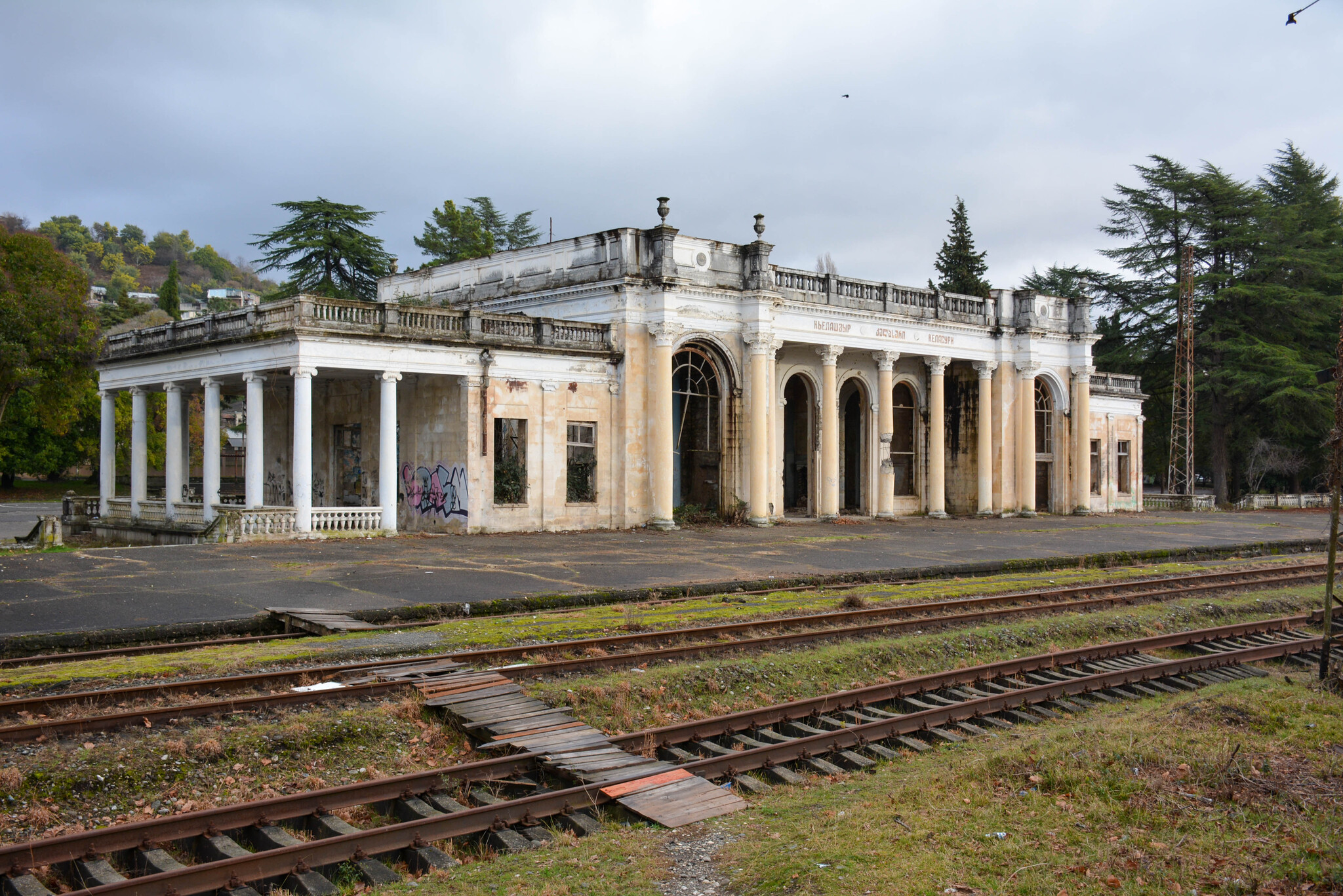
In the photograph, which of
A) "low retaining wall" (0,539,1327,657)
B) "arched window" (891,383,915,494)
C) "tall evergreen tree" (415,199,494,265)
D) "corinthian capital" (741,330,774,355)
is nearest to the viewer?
"low retaining wall" (0,539,1327,657)

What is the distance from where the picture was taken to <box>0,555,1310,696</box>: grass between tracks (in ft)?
33.4

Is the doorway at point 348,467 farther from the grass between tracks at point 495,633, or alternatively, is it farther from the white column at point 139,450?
the grass between tracks at point 495,633

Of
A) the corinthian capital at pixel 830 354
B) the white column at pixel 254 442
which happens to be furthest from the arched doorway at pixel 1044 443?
the white column at pixel 254 442

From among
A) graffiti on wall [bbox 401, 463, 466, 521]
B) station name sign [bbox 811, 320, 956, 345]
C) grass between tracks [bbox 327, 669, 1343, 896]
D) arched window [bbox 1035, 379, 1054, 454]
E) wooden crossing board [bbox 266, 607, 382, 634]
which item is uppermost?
station name sign [bbox 811, 320, 956, 345]

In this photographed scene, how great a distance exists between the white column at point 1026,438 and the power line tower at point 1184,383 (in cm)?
1109

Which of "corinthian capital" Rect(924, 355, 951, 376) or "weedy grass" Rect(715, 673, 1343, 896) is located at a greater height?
"corinthian capital" Rect(924, 355, 951, 376)

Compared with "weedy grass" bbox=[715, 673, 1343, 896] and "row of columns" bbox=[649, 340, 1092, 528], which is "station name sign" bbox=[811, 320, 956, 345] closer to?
"row of columns" bbox=[649, 340, 1092, 528]

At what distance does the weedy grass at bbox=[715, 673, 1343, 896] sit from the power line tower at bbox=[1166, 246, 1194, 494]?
42.7 meters

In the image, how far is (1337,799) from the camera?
7203 millimetres

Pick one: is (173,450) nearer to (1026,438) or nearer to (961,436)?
(961,436)

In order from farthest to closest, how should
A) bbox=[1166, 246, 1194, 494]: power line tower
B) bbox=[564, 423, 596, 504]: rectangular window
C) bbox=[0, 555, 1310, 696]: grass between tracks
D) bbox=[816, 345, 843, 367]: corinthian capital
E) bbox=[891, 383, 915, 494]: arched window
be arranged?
1. bbox=[1166, 246, 1194, 494]: power line tower
2. bbox=[891, 383, 915, 494]: arched window
3. bbox=[816, 345, 843, 367]: corinthian capital
4. bbox=[564, 423, 596, 504]: rectangular window
5. bbox=[0, 555, 1310, 696]: grass between tracks

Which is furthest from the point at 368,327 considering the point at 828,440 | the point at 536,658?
the point at 536,658

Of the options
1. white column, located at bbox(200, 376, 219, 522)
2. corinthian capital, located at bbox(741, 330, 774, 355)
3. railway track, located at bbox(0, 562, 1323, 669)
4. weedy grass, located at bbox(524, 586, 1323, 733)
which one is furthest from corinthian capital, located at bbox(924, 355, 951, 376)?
railway track, located at bbox(0, 562, 1323, 669)

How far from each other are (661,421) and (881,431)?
415 inches
